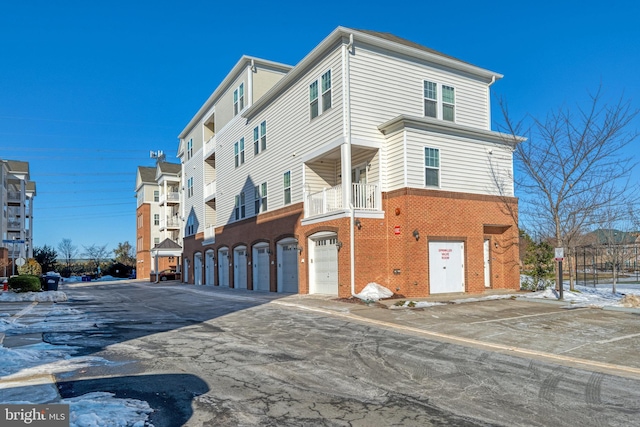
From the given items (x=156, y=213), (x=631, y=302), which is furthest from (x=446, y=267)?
(x=156, y=213)

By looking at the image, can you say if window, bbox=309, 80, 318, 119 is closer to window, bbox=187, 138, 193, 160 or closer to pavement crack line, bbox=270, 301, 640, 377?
pavement crack line, bbox=270, 301, 640, 377

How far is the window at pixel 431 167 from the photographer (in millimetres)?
19156

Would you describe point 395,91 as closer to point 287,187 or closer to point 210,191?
point 287,187

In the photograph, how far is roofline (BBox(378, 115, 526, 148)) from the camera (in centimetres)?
1856

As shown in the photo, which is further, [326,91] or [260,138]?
[260,138]

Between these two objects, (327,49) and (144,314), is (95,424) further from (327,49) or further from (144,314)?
(327,49)

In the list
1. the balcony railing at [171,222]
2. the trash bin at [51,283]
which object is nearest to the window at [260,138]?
the trash bin at [51,283]

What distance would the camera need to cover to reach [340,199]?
19484 mm

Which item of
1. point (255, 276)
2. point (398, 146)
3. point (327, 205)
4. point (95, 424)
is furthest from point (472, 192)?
point (95, 424)

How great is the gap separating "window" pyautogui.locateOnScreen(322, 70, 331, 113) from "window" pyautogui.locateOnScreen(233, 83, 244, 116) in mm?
10433

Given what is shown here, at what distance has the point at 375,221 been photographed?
1888cm

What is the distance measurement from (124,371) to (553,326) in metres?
9.67

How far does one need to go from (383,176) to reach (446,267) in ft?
14.8

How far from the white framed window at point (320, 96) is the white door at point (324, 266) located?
18.2 feet
